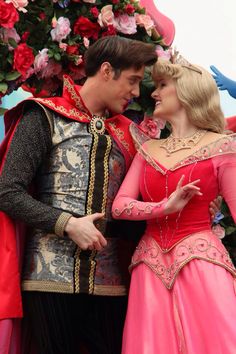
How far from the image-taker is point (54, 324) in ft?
5.92

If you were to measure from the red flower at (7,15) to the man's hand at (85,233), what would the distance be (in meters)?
0.74

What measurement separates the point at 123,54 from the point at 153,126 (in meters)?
0.37

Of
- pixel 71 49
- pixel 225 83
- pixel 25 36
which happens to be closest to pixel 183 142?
pixel 71 49

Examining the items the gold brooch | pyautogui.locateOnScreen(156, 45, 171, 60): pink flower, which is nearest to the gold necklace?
the gold brooch

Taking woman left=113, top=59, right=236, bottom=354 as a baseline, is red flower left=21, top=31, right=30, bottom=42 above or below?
above

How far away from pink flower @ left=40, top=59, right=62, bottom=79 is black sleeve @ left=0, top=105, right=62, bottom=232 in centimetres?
35

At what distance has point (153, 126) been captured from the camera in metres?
2.26

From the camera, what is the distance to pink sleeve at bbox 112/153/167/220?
5.83 ft

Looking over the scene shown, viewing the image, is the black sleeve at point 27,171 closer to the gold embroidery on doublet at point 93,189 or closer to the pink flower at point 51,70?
the gold embroidery on doublet at point 93,189

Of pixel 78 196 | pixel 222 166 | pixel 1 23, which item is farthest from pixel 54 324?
pixel 1 23

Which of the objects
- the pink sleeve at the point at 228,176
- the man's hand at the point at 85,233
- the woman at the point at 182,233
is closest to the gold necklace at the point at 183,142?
the woman at the point at 182,233

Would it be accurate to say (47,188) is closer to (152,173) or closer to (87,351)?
(152,173)

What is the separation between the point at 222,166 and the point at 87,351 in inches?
30.0

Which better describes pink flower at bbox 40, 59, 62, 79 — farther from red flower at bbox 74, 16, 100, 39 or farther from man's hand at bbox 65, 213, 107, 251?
man's hand at bbox 65, 213, 107, 251
